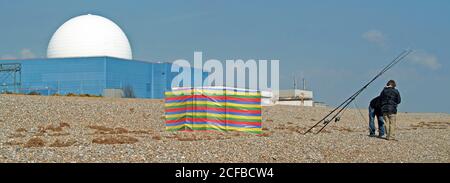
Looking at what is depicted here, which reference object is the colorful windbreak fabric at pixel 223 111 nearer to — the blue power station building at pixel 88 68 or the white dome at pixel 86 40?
the blue power station building at pixel 88 68

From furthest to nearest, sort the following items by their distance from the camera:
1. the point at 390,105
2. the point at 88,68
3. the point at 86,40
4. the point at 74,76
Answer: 1. the point at 86,40
2. the point at 74,76
3. the point at 88,68
4. the point at 390,105

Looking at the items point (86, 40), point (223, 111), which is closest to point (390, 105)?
point (223, 111)

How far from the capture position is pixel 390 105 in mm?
13727

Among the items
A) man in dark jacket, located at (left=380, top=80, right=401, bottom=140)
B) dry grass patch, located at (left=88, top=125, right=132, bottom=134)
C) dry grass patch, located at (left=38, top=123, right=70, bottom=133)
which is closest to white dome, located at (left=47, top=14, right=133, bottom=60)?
dry grass patch, located at (left=38, top=123, right=70, bottom=133)

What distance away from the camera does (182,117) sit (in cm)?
1727

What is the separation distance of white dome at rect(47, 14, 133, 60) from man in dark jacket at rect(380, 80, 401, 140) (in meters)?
34.6

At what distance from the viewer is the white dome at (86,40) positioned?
1784 inches

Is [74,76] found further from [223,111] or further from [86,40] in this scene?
[223,111]

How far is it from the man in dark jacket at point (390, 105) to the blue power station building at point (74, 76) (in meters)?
30.2

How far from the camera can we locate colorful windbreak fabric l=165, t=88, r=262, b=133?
16.9 metres

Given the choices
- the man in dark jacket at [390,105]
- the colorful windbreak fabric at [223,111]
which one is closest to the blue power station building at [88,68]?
the colorful windbreak fabric at [223,111]

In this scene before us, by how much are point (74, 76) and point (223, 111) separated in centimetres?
2874

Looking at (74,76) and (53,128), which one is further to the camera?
(74,76)
